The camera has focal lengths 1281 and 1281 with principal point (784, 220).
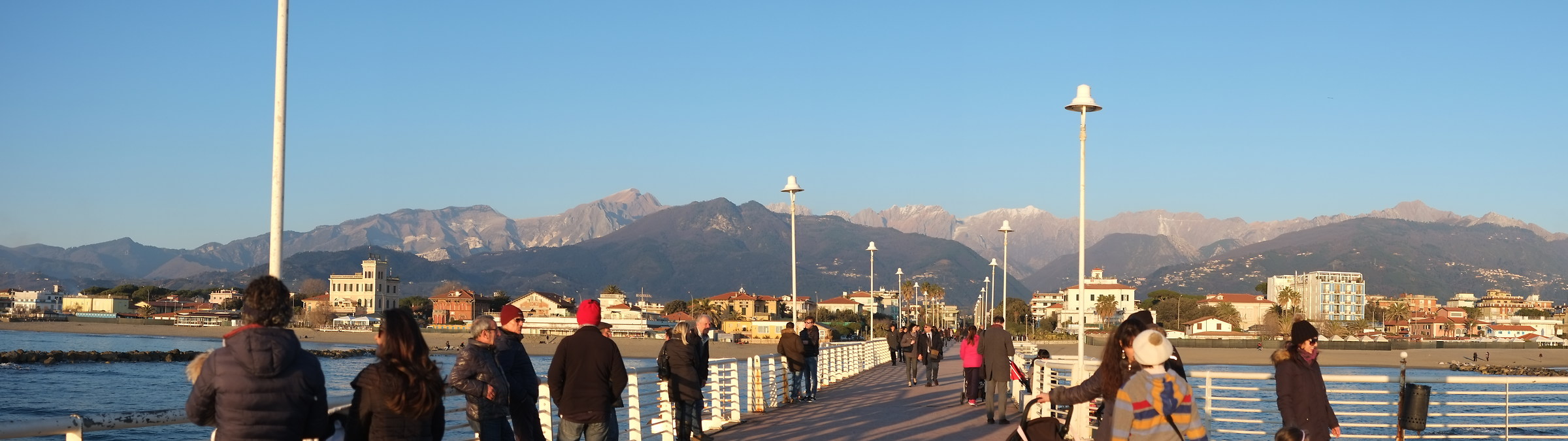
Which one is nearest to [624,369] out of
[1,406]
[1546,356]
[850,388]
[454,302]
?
[850,388]

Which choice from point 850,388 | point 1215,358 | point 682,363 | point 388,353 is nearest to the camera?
point 388,353

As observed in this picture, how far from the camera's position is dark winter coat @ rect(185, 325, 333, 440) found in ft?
16.1

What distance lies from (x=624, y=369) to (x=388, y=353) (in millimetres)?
3761

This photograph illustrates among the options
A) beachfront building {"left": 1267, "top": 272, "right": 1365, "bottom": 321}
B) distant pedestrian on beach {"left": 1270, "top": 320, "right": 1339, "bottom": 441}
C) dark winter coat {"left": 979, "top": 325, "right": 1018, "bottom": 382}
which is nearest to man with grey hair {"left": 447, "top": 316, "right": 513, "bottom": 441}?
distant pedestrian on beach {"left": 1270, "top": 320, "right": 1339, "bottom": 441}

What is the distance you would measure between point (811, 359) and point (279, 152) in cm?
1275

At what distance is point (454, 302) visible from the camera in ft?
538

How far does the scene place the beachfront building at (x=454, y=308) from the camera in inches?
6363

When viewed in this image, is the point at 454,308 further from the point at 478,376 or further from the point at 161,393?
the point at 478,376

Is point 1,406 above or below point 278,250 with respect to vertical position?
below

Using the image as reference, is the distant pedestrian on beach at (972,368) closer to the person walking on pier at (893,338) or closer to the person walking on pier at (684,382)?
the person walking on pier at (684,382)

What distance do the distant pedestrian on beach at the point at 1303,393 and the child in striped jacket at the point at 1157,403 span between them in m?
2.48

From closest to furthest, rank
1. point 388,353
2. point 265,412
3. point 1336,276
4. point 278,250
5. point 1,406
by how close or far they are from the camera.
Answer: point 265,412
point 388,353
point 278,250
point 1,406
point 1336,276

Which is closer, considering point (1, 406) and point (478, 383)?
point (478, 383)

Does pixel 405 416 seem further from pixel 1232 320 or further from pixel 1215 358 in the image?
pixel 1232 320
